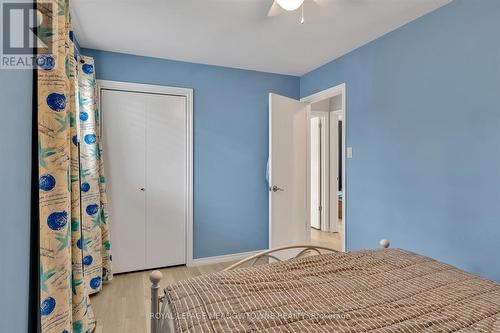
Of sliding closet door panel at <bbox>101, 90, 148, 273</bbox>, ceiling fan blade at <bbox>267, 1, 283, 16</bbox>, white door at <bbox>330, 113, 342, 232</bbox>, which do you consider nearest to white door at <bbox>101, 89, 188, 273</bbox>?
sliding closet door panel at <bbox>101, 90, 148, 273</bbox>

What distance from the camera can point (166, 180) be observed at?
3.33 metres

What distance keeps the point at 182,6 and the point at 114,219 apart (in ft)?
7.42

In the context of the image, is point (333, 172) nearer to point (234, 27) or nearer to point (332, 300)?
point (234, 27)

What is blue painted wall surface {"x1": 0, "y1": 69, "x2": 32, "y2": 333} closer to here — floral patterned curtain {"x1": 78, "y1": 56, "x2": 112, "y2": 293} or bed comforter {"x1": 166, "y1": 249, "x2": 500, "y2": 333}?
bed comforter {"x1": 166, "y1": 249, "x2": 500, "y2": 333}

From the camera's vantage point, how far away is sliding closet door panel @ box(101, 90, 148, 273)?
3.09 m

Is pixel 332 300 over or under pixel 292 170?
under

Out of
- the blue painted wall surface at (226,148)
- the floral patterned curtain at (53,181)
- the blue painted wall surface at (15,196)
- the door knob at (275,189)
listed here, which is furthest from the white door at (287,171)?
the blue painted wall surface at (15,196)

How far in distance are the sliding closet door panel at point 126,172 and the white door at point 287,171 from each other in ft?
4.80

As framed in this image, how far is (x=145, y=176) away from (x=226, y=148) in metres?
1.02

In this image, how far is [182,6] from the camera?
7.14 ft

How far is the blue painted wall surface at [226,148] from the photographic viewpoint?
3424 millimetres

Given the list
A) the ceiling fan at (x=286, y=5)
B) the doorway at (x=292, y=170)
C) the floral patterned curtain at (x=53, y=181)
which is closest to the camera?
the floral patterned curtain at (x=53, y=181)

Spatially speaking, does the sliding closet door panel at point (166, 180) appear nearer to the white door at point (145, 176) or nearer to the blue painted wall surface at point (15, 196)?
the white door at point (145, 176)

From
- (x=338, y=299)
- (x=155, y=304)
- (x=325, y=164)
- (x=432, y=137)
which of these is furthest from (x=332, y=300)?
(x=325, y=164)
